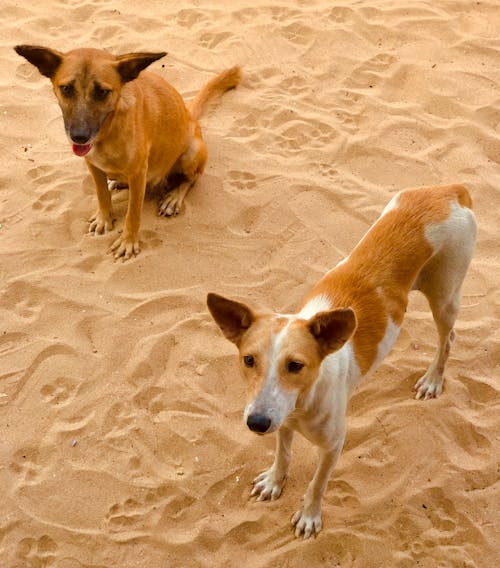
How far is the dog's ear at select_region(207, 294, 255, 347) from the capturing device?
9.37ft

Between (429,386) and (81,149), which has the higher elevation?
(81,149)

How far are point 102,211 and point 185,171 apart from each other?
690 mm

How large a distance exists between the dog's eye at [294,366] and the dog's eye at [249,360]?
0.15 metres

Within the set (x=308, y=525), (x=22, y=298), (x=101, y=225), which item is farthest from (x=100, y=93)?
(x=308, y=525)

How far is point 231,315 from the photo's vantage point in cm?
292

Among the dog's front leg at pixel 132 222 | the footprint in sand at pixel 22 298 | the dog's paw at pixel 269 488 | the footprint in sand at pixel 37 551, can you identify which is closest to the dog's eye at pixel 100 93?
the dog's front leg at pixel 132 222

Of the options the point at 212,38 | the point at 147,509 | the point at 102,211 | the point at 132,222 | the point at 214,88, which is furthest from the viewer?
the point at 212,38

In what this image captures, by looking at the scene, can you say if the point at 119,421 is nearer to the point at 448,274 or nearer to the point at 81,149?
the point at 81,149

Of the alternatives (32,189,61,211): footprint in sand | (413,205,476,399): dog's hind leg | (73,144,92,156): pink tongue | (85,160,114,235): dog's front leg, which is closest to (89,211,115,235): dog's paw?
(85,160,114,235): dog's front leg

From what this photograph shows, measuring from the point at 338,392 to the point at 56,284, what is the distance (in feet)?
7.32

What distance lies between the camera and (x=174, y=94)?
4.97 metres

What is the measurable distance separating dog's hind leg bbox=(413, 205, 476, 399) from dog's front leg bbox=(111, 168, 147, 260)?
1951mm

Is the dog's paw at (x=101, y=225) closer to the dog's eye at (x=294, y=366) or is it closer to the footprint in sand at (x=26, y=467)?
the footprint in sand at (x=26, y=467)

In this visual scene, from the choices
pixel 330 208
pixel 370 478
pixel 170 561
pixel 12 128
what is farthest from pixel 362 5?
pixel 170 561
